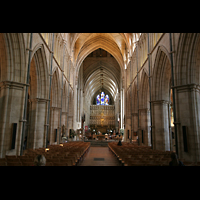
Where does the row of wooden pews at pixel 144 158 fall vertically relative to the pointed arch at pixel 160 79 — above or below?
below

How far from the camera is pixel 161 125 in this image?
12.8 m

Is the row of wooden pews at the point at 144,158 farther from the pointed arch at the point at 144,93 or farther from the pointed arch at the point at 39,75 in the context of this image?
the pointed arch at the point at 144,93

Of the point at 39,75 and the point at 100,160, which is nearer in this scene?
the point at 100,160

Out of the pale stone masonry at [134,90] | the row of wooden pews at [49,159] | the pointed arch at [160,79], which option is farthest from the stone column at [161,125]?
the row of wooden pews at [49,159]

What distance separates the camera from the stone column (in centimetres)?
1255

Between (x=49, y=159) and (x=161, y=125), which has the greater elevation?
(x=161, y=125)

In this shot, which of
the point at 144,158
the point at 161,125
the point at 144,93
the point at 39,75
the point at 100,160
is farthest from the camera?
the point at 144,93

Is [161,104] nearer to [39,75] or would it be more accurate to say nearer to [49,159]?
[39,75]

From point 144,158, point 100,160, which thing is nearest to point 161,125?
point 100,160

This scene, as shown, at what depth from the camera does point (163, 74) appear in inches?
500

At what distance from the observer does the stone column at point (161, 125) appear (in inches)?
494

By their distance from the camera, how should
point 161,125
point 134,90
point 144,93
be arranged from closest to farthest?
point 161,125, point 144,93, point 134,90

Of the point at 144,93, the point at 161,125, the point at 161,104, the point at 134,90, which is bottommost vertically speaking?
the point at 161,125
